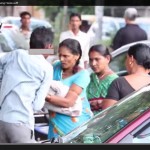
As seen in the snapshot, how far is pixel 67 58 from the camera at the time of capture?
5.21 metres

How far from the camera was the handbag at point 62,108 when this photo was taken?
496cm

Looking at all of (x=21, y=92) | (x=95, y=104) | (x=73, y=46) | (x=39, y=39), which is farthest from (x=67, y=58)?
(x=21, y=92)

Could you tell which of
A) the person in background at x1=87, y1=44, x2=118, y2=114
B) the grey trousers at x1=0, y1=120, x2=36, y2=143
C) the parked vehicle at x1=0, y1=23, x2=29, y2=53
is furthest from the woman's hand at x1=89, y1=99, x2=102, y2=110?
the parked vehicle at x1=0, y1=23, x2=29, y2=53

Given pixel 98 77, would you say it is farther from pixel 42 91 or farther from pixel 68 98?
pixel 42 91

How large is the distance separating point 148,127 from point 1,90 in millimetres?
1592

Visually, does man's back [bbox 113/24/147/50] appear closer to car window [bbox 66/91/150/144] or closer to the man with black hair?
the man with black hair

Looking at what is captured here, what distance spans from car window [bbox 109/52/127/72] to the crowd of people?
187 cm

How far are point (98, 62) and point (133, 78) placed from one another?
94 centimetres

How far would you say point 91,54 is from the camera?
582 cm

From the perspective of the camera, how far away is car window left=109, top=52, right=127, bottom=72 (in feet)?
25.0

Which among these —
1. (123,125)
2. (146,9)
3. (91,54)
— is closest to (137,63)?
(91,54)

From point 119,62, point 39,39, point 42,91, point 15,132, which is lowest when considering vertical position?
point 15,132

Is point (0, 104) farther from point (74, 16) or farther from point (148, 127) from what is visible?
point (74, 16)

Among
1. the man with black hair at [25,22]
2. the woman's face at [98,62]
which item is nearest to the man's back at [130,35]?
the man with black hair at [25,22]
